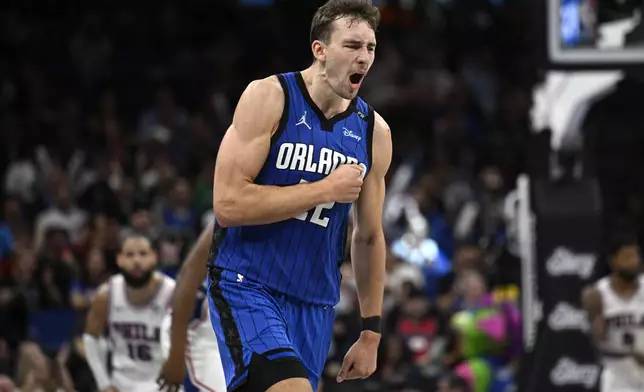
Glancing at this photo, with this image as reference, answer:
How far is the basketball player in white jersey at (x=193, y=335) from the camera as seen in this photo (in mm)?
7125

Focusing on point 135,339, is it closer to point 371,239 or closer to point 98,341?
point 98,341

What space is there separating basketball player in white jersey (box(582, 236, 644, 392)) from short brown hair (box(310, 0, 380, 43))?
22.8 feet

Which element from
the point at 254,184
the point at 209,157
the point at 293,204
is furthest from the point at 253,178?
the point at 209,157

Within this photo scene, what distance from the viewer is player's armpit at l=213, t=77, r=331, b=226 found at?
5.46 meters

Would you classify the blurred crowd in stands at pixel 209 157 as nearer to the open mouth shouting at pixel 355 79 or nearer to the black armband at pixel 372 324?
the black armband at pixel 372 324

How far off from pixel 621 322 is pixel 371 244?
660 centimetres

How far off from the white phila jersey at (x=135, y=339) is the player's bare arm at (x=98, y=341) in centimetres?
7

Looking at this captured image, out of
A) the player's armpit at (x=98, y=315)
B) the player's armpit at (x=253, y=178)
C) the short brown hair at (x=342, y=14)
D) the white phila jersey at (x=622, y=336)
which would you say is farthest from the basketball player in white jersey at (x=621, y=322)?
the player's armpit at (x=253, y=178)

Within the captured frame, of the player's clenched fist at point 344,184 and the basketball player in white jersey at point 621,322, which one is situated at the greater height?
the player's clenched fist at point 344,184

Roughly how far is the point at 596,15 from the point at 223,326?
24.8ft

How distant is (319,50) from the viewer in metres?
5.74

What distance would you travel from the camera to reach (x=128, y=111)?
21.0m

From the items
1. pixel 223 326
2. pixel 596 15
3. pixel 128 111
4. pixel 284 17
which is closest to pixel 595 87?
pixel 596 15

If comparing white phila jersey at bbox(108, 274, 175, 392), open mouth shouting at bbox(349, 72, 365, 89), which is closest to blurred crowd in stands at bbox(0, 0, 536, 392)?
white phila jersey at bbox(108, 274, 175, 392)
